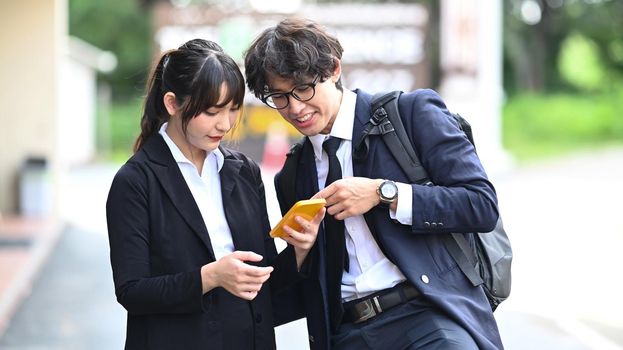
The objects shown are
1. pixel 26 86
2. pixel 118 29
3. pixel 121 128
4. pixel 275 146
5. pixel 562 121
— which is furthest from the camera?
pixel 118 29

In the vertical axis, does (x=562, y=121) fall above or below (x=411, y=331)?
above

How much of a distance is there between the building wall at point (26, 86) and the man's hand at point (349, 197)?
522 inches

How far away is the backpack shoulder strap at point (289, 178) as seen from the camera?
3443mm

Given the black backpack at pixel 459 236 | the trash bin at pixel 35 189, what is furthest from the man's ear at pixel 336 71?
the trash bin at pixel 35 189

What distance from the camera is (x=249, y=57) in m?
3.26

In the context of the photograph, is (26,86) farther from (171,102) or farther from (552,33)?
(552,33)

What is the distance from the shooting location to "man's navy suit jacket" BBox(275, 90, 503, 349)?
3.08 m

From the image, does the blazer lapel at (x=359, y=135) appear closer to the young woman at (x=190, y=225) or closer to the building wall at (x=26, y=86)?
the young woman at (x=190, y=225)

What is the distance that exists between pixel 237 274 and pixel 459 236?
760 mm

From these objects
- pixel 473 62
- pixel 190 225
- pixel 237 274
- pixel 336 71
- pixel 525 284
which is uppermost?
pixel 473 62

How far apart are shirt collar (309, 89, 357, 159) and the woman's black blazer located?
0.30 m

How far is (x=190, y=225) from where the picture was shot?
3.07m

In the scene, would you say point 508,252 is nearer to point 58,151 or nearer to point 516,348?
point 516,348

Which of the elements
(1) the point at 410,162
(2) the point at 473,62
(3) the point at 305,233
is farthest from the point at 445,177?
(2) the point at 473,62
